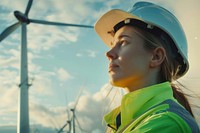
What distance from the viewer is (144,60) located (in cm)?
490

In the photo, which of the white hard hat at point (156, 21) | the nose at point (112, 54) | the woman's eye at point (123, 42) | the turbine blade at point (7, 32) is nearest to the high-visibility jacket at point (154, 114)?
the nose at point (112, 54)

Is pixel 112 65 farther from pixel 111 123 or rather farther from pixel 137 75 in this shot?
pixel 111 123

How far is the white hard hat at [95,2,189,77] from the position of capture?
5.08 metres

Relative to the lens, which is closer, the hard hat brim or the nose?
the nose

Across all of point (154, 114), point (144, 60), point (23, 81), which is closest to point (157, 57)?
point (144, 60)

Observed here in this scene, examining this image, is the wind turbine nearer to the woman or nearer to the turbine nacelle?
the turbine nacelle

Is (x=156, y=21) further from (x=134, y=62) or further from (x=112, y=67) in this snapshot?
(x=112, y=67)

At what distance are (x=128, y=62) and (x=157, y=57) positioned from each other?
0.47 metres

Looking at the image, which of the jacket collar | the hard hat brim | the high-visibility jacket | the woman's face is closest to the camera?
the high-visibility jacket

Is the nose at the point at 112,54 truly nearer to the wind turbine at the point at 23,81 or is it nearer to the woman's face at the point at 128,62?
the woman's face at the point at 128,62

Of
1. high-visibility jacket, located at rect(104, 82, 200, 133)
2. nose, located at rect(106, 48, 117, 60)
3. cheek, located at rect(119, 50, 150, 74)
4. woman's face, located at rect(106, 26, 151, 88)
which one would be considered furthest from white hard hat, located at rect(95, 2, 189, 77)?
high-visibility jacket, located at rect(104, 82, 200, 133)

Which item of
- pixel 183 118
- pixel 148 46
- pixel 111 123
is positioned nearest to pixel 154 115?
pixel 183 118

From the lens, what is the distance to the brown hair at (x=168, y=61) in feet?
16.4

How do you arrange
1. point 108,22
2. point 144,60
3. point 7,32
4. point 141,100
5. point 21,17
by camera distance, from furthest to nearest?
1. point 21,17
2. point 7,32
3. point 108,22
4. point 144,60
5. point 141,100
